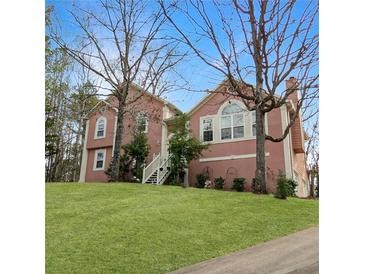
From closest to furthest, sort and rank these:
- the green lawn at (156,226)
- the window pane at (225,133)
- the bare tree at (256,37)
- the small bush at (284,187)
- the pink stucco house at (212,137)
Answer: the green lawn at (156,226)
the bare tree at (256,37)
the small bush at (284,187)
the pink stucco house at (212,137)
the window pane at (225,133)

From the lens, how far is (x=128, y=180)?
6043 mm

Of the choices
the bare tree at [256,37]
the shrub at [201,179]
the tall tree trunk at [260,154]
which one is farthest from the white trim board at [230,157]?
the bare tree at [256,37]

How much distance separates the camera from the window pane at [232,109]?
14.6 ft

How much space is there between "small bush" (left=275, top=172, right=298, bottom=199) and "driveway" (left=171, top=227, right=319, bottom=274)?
1.20 meters

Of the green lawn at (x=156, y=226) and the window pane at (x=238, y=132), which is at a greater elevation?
the window pane at (x=238, y=132)

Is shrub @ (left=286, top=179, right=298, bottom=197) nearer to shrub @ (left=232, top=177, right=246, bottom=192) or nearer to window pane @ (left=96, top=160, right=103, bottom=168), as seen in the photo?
shrub @ (left=232, top=177, right=246, bottom=192)

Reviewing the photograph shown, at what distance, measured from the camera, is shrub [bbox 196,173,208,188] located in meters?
4.17

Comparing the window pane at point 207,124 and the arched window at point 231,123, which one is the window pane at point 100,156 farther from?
the arched window at point 231,123

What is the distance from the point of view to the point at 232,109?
4598mm

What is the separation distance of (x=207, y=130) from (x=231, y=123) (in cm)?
57

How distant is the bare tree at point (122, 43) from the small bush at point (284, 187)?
5.84 feet
